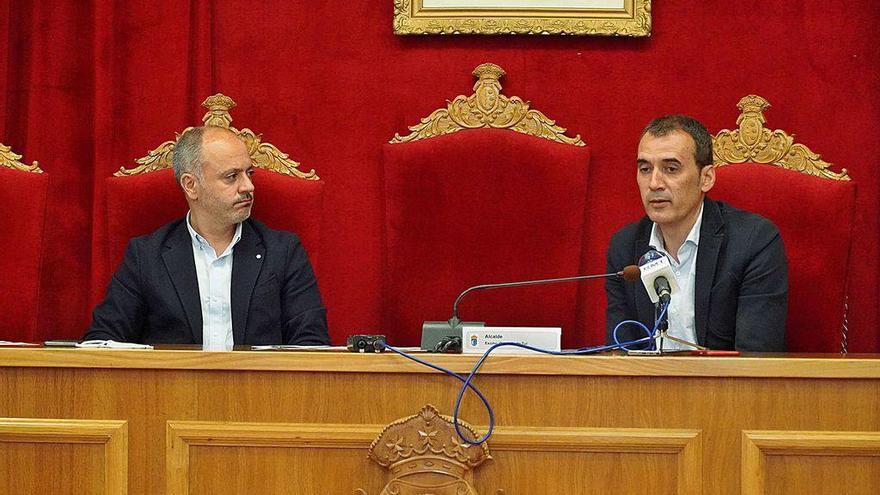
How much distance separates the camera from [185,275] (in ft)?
9.43

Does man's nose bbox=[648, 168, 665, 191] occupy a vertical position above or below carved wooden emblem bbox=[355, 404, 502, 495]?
above

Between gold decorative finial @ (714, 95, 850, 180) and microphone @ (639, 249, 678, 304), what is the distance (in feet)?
3.38

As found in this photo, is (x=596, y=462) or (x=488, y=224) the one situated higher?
(x=488, y=224)

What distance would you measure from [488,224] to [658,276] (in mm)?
1037

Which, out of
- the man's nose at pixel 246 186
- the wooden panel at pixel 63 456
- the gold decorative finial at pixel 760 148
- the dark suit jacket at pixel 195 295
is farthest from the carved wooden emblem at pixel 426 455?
the gold decorative finial at pixel 760 148

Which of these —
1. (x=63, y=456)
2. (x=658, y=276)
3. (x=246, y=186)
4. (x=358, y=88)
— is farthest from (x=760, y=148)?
(x=63, y=456)

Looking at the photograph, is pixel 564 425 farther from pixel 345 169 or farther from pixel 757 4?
pixel 757 4

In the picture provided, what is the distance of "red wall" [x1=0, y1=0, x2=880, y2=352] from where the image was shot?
3.29m

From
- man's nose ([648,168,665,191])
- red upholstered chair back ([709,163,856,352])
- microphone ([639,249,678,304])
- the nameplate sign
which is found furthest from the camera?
red upholstered chair back ([709,163,856,352])

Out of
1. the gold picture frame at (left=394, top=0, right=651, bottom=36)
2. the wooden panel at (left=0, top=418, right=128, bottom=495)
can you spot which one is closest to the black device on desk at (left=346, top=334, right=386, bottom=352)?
the wooden panel at (left=0, top=418, right=128, bottom=495)

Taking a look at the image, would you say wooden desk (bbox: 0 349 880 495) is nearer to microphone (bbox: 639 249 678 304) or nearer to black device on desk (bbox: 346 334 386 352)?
black device on desk (bbox: 346 334 386 352)

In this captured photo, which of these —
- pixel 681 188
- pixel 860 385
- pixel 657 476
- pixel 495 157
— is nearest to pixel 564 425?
pixel 657 476

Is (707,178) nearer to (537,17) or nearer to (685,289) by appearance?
(685,289)

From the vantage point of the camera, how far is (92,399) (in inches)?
71.4
